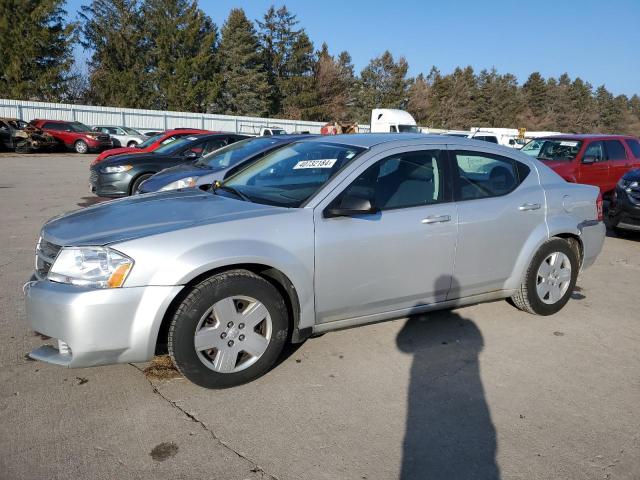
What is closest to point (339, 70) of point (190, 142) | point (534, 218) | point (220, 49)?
point (220, 49)

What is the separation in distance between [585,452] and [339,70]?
221ft

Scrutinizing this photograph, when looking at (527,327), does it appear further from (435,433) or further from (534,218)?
(435,433)

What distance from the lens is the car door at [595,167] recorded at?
34.8 feet

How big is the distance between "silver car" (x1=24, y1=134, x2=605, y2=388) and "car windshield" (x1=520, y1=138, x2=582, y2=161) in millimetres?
6825

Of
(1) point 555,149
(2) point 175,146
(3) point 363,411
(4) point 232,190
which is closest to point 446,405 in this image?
(3) point 363,411

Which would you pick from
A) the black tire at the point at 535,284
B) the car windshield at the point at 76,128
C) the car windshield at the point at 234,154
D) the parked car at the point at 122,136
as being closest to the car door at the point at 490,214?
the black tire at the point at 535,284

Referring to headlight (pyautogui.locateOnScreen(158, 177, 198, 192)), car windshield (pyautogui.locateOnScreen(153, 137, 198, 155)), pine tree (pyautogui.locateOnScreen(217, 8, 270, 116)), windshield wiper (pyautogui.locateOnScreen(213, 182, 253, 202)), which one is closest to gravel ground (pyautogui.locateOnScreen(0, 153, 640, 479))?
windshield wiper (pyautogui.locateOnScreen(213, 182, 253, 202))

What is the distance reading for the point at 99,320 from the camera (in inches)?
113

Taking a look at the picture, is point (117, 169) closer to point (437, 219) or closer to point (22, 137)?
point (437, 219)

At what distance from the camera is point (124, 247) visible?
2939 mm

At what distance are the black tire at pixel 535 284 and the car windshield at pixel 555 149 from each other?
691cm

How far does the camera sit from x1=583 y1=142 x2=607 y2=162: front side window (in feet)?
35.4

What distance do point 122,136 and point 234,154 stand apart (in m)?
25.2

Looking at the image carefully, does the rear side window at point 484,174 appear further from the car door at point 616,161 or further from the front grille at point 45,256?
the car door at point 616,161
